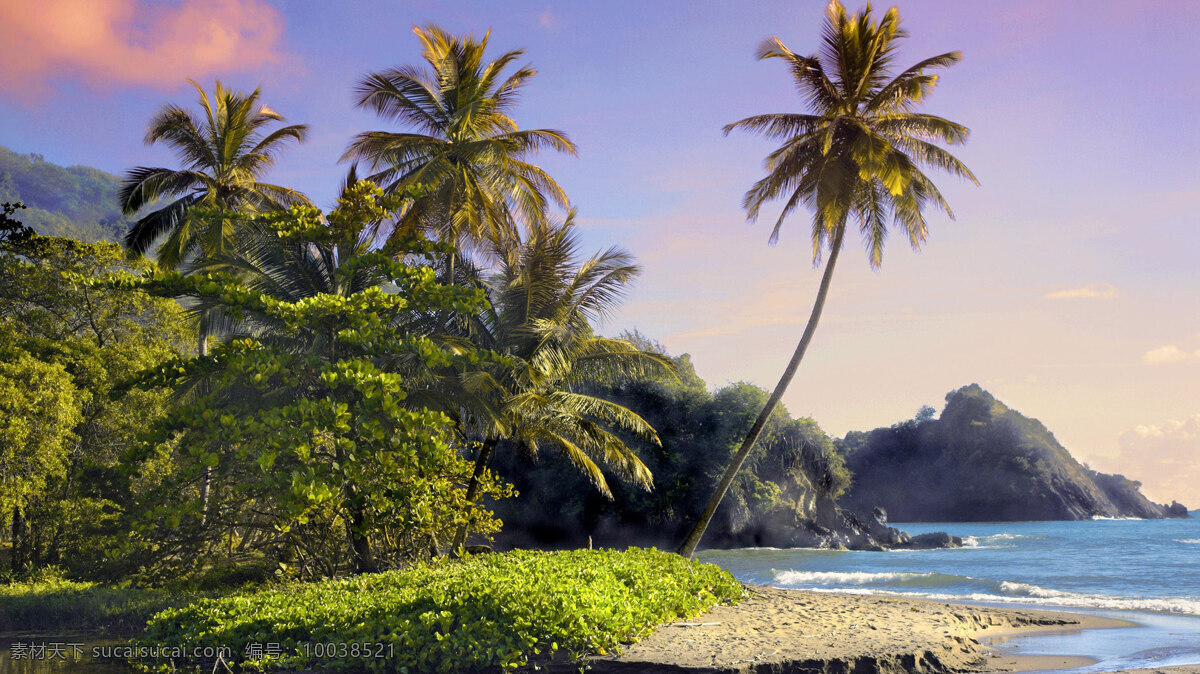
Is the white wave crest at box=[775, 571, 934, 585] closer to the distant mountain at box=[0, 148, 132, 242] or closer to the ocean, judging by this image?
the ocean

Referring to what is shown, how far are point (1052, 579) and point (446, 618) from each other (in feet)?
69.2

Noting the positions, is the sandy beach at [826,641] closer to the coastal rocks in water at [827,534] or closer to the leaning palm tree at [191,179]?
the leaning palm tree at [191,179]

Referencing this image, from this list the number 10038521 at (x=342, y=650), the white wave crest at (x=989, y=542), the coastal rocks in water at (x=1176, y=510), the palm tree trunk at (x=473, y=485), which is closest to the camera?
the number 10038521 at (x=342, y=650)

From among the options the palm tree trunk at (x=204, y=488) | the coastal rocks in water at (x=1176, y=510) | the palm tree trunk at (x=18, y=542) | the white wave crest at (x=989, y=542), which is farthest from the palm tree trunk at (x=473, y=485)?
the coastal rocks in water at (x=1176, y=510)

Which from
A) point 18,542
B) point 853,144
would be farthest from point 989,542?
point 18,542

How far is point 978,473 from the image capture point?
69.0m

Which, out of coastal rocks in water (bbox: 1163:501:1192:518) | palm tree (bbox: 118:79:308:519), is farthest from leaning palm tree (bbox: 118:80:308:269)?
coastal rocks in water (bbox: 1163:501:1192:518)

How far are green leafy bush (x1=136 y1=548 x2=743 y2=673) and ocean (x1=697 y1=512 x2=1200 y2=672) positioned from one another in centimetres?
566

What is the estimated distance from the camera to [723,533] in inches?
1364

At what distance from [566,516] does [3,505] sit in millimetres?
22256

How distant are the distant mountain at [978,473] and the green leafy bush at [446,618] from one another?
5929cm

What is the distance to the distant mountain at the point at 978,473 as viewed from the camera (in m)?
66.8

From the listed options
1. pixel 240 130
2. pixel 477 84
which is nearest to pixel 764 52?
pixel 477 84

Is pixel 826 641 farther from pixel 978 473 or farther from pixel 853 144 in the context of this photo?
pixel 978 473
